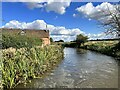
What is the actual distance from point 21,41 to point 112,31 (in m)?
12.6

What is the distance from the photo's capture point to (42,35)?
47219 mm

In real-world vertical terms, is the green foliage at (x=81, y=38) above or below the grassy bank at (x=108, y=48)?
above

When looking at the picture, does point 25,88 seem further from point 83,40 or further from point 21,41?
point 83,40

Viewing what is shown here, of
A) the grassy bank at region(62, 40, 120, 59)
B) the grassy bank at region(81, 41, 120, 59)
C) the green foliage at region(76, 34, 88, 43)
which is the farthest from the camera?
the green foliage at region(76, 34, 88, 43)

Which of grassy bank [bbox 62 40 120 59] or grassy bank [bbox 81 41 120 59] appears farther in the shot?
grassy bank [bbox 62 40 120 59]

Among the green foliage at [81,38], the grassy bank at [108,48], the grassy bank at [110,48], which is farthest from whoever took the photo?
the green foliage at [81,38]

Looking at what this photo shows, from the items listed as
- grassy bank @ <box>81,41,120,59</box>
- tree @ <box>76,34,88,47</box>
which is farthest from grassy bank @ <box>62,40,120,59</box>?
tree @ <box>76,34,88,47</box>

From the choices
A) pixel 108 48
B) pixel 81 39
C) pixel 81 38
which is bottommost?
pixel 108 48

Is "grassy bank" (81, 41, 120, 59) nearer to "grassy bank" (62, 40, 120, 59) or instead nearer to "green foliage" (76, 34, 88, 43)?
"grassy bank" (62, 40, 120, 59)

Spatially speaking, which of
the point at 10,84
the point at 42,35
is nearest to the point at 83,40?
the point at 42,35

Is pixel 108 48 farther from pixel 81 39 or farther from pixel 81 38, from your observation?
pixel 81 38

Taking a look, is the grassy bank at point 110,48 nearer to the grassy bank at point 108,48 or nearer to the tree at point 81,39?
the grassy bank at point 108,48

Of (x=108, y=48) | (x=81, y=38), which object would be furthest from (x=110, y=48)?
(x=81, y=38)

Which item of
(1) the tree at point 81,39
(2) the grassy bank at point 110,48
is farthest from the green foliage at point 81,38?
(2) the grassy bank at point 110,48
